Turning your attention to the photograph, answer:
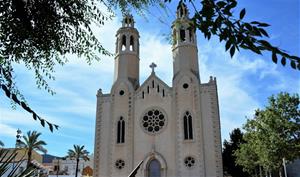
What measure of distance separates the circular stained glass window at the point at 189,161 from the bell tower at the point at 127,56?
9.59 meters

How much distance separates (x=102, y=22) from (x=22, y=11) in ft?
3.61

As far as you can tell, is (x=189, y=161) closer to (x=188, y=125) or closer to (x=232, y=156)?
(x=188, y=125)

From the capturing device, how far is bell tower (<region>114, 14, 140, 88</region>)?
33.0 m

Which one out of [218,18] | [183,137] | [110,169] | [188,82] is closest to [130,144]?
[110,169]

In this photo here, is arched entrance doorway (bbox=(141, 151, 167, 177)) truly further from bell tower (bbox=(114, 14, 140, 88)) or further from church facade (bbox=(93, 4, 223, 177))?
bell tower (bbox=(114, 14, 140, 88))

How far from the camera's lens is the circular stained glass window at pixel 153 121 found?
29891 millimetres

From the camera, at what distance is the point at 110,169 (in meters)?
29.3

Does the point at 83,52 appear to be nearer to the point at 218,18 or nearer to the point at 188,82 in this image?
the point at 218,18

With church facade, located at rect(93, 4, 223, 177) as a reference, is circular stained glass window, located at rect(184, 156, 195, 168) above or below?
below

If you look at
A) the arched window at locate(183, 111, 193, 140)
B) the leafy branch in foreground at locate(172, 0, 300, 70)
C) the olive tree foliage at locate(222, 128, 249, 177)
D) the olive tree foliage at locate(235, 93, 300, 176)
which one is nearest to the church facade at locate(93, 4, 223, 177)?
the arched window at locate(183, 111, 193, 140)

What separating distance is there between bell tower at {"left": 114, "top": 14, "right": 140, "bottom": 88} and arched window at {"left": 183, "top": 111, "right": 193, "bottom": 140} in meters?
6.80

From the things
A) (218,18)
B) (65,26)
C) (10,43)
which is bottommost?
(218,18)

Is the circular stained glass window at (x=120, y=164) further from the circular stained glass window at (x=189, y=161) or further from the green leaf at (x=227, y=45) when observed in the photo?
the green leaf at (x=227, y=45)

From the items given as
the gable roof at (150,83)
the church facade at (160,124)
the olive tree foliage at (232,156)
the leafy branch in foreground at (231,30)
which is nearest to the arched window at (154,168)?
the church facade at (160,124)
